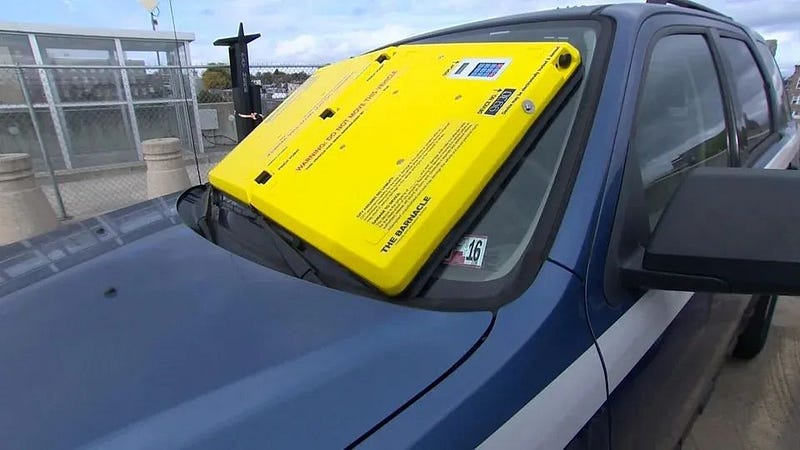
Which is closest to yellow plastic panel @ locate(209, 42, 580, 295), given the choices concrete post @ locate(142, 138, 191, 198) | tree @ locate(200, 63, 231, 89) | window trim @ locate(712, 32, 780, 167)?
window trim @ locate(712, 32, 780, 167)

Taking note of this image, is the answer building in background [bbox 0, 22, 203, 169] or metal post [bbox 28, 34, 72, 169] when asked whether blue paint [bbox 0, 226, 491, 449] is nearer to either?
building in background [bbox 0, 22, 203, 169]

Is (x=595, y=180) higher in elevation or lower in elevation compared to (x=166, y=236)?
higher

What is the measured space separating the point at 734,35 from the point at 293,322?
2.69m

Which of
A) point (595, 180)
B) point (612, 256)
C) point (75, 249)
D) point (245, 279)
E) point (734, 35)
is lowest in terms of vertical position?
point (75, 249)

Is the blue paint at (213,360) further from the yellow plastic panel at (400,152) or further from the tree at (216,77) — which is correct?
the tree at (216,77)

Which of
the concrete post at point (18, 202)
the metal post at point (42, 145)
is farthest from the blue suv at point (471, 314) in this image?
the metal post at point (42, 145)

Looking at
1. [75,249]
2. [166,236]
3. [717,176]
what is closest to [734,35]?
[717,176]

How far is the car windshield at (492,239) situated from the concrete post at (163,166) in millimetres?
4930

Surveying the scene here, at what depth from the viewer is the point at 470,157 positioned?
1237mm

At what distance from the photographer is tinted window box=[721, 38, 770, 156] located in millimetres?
2311

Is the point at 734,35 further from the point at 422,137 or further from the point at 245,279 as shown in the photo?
the point at 245,279

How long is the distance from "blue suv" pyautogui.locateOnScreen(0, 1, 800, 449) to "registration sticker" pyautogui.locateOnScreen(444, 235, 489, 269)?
3 centimetres

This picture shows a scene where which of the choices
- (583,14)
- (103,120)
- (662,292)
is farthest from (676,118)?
(103,120)

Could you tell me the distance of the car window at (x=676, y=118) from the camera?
1.45m
